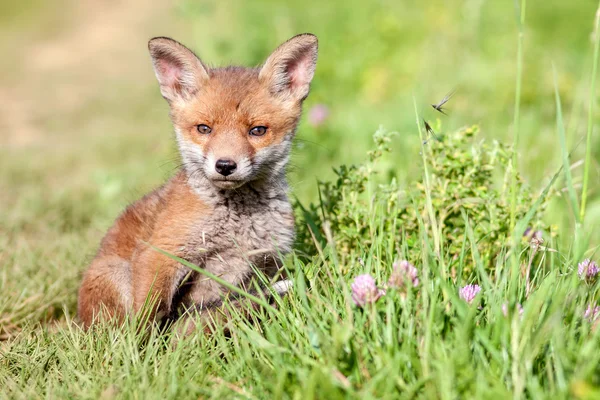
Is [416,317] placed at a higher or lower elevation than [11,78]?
lower

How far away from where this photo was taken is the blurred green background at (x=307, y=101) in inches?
200

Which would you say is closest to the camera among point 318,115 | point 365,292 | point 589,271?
point 365,292

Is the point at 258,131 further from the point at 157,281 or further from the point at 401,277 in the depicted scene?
the point at 401,277

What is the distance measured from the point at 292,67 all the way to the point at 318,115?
2375 millimetres

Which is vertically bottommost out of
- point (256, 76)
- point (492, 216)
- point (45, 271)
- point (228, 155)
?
point (45, 271)

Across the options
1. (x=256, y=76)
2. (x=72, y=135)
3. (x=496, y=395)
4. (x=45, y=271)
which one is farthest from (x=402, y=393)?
(x=72, y=135)

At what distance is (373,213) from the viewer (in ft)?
10.9

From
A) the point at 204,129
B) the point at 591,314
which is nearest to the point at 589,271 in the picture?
the point at 591,314

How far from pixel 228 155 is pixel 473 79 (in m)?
4.74

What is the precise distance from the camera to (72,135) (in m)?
8.39

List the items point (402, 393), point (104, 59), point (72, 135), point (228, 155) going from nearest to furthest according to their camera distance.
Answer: point (402, 393)
point (228, 155)
point (72, 135)
point (104, 59)

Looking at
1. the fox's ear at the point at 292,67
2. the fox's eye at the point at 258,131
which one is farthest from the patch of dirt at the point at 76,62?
the fox's eye at the point at 258,131

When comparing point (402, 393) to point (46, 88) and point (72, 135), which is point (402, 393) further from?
point (46, 88)

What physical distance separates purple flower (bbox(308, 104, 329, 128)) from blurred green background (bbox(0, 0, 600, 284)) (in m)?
0.08
